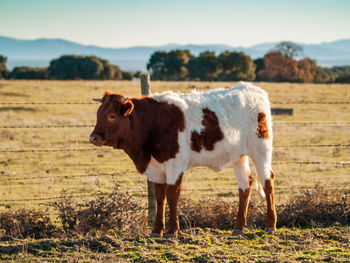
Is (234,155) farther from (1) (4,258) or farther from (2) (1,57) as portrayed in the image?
(2) (1,57)

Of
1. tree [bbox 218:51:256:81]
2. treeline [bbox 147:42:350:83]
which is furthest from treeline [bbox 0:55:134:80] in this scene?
tree [bbox 218:51:256:81]

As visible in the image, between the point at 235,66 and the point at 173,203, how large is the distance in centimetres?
6210

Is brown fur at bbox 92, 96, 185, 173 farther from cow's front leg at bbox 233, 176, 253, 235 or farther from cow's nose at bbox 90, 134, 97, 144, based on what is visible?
cow's front leg at bbox 233, 176, 253, 235

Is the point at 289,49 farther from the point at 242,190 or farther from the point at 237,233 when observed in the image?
the point at 237,233

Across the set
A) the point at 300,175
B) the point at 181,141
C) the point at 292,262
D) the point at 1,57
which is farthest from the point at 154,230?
the point at 1,57

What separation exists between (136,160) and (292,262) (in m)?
2.60

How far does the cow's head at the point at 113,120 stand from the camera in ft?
20.3

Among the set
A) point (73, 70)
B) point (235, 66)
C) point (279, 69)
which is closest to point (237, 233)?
point (235, 66)

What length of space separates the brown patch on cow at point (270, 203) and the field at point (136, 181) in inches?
8.1

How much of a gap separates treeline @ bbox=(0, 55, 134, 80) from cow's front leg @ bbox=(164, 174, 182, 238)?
69.7 metres

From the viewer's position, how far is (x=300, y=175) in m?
13.7

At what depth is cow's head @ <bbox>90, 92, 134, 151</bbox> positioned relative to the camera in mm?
6180

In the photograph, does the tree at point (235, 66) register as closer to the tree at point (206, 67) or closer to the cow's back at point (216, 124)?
the tree at point (206, 67)

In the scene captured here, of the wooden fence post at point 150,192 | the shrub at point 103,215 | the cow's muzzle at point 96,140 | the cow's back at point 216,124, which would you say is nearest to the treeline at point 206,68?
the wooden fence post at point 150,192
